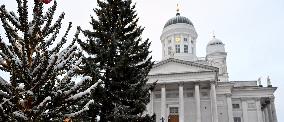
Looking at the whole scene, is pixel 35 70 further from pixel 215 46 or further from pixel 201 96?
pixel 215 46

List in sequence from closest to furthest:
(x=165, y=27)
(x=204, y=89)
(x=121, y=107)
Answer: (x=121, y=107), (x=204, y=89), (x=165, y=27)

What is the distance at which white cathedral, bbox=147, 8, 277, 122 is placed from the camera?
52.2 metres

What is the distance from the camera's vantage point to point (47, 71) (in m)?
8.44

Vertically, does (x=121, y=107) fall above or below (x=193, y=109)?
below

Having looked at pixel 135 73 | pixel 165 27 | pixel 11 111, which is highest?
pixel 165 27

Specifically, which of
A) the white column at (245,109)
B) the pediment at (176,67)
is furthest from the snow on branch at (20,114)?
the white column at (245,109)

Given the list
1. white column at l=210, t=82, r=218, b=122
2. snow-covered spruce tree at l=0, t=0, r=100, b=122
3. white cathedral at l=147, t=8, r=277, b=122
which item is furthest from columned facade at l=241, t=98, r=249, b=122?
snow-covered spruce tree at l=0, t=0, r=100, b=122

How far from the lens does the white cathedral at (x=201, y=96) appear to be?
5225cm

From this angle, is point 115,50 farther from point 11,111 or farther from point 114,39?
point 11,111

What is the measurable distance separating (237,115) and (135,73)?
139ft

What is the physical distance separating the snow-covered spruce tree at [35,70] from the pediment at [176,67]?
45034 mm

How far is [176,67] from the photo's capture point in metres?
54.7

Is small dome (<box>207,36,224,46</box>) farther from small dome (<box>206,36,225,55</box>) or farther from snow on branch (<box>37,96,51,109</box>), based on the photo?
snow on branch (<box>37,96,51,109</box>)

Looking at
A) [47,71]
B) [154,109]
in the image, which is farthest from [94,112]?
[154,109]
